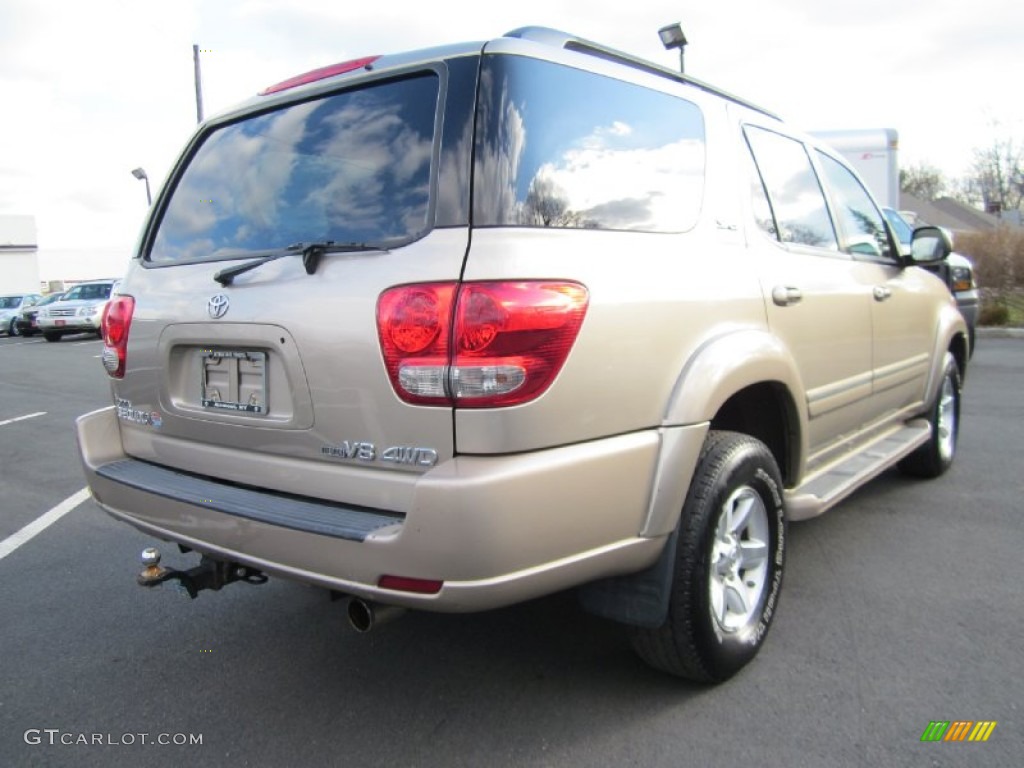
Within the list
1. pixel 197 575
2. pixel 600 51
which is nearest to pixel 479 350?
pixel 600 51

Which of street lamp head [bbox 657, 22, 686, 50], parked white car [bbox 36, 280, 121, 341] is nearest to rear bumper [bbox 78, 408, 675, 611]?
street lamp head [bbox 657, 22, 686, 50]

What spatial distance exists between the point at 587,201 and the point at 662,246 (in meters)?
0.32

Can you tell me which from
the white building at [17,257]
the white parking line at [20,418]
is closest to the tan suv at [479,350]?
the white parking line at [20,418]

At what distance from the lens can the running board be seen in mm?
3164

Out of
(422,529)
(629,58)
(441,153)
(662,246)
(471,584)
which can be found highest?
(629,58)

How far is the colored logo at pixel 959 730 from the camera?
93.4 inches

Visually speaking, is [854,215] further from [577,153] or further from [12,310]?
[12,310]

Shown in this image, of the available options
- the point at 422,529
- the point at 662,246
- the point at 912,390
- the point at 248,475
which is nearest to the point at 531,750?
the point at 422,529

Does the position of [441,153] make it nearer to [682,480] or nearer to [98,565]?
[682,480]

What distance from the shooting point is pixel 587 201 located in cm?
234

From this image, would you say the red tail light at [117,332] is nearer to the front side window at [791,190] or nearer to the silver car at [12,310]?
the front side window at [791,190]

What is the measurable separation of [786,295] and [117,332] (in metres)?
2.42

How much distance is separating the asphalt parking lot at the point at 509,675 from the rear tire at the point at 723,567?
0.15m

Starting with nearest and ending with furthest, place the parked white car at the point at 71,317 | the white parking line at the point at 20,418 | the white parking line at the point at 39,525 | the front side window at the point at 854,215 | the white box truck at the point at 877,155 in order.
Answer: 1. the front side window at the point at 854,215
2. the white parking line at the point at 39,525
3. the white parking line at the point at 20,418
4. the white box truck at the point at 877,155
5. the parked white car at the point at 71,317
